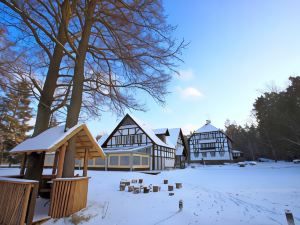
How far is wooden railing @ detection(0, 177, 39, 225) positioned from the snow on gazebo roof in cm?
107

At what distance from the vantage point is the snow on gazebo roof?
592 centimetres

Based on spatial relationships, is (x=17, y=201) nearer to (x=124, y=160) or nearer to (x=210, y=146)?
(x=124, y=160)

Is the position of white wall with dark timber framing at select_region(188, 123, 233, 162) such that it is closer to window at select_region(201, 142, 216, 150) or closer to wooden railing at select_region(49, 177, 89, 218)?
window at select_region(201, 142, 216, 150)

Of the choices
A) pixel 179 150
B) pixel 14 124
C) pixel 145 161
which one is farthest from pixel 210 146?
pixel 14 124

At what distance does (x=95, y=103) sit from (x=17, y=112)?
24.9m

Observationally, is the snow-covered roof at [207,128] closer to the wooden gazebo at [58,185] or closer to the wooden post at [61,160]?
the wooden gazebo at [58,185]

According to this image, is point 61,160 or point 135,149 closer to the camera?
point 61,160

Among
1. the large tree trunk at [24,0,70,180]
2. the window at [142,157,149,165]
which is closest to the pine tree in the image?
the window at [142,157,149,165]

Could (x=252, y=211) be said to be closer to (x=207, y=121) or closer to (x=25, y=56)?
(x=25, y=56)

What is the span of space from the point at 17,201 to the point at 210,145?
1789 inches

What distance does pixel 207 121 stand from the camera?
164ft

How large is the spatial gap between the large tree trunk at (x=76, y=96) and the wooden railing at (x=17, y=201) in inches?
56.6

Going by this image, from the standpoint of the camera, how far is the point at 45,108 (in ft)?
25.8

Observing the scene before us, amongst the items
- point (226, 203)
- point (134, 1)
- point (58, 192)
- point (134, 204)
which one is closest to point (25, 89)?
point (58, 192)
